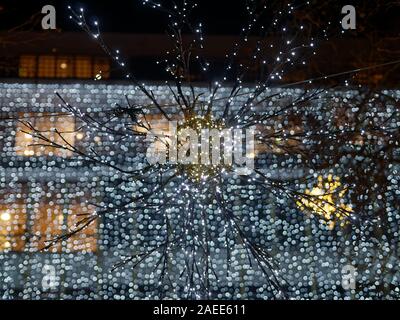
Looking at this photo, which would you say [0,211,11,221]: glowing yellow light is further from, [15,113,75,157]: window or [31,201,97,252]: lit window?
[15,113,75,157]: window

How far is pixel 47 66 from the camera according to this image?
926 cm

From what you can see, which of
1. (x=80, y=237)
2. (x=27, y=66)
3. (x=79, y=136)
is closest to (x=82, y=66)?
(x=27, y=66)

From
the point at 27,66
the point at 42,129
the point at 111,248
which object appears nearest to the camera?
the point at 111,248

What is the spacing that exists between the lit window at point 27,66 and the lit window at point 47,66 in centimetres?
9

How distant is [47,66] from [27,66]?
27 centimetres

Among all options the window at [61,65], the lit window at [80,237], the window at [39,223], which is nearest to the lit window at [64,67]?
the window at [61,65]

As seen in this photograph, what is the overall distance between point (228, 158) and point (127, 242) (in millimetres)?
1605

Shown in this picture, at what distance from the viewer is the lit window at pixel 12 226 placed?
5.88 meters

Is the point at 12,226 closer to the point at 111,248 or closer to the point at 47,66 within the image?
the point at 111,248

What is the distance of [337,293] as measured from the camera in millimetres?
5855

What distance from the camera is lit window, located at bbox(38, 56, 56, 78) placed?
9188 mm

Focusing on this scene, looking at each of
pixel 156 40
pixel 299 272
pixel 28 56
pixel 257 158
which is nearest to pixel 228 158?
pixel 257 158

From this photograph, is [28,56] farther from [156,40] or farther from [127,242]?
[127,242]

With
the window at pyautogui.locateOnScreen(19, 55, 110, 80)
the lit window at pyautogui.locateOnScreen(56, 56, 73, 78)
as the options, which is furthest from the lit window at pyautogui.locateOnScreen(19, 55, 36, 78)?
the lit window at pyautogui.locateOnScreen(56, 56, 73, 78)
